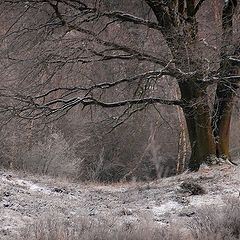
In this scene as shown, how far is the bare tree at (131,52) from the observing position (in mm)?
10883

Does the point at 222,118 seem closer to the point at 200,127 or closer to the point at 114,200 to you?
the point at 200,127

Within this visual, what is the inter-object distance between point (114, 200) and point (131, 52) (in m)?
3.64

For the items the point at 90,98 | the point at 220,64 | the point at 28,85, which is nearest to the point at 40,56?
the point at 28,85

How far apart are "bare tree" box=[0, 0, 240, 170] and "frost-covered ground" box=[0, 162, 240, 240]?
1.65 m

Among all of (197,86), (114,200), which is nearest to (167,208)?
(114,200)

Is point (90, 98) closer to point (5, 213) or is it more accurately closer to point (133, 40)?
point (133, 40)

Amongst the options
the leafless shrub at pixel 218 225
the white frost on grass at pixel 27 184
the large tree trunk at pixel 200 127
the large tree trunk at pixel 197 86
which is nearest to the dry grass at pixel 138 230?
the leafless shrub at pixel 218 225

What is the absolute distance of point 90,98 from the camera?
41.7 ft

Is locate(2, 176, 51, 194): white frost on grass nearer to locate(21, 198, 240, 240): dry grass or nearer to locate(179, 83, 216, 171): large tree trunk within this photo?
locate(179, 83, 216, 171): large tree trunk

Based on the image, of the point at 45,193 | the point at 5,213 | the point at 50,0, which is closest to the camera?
the point at 5,213

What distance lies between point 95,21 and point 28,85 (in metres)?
2.09

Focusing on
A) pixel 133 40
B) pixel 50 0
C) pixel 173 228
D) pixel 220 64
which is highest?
pixel 50 0

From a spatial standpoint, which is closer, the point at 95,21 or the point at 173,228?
the point at 173,228

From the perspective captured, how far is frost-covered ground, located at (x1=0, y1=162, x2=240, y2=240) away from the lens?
7331 millimetres
